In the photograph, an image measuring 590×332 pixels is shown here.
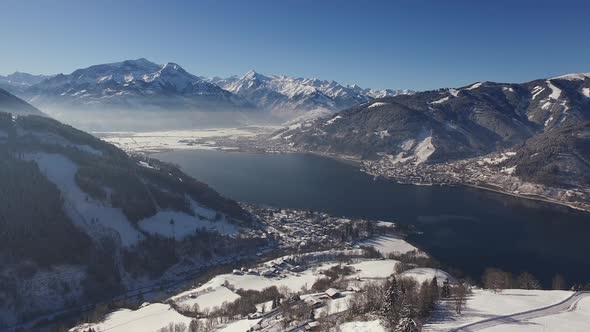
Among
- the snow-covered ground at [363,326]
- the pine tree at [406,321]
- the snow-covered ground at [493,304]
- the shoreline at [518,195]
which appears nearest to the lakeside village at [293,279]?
the snow-covered ground at [363,326]

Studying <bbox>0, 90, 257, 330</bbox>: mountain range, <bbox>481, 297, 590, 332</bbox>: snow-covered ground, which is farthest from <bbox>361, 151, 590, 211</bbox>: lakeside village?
<bbox>481, 297, 590, 332</bbox>: snow-covered ground

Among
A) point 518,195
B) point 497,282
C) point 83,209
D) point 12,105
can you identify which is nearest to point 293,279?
point 497,282

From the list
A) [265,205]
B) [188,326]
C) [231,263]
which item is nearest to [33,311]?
[188,326]

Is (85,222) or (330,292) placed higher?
(85,222)

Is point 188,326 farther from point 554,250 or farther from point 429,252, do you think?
point 554,250

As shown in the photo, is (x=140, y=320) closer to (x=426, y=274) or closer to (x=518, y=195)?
(x=426, y=274)
